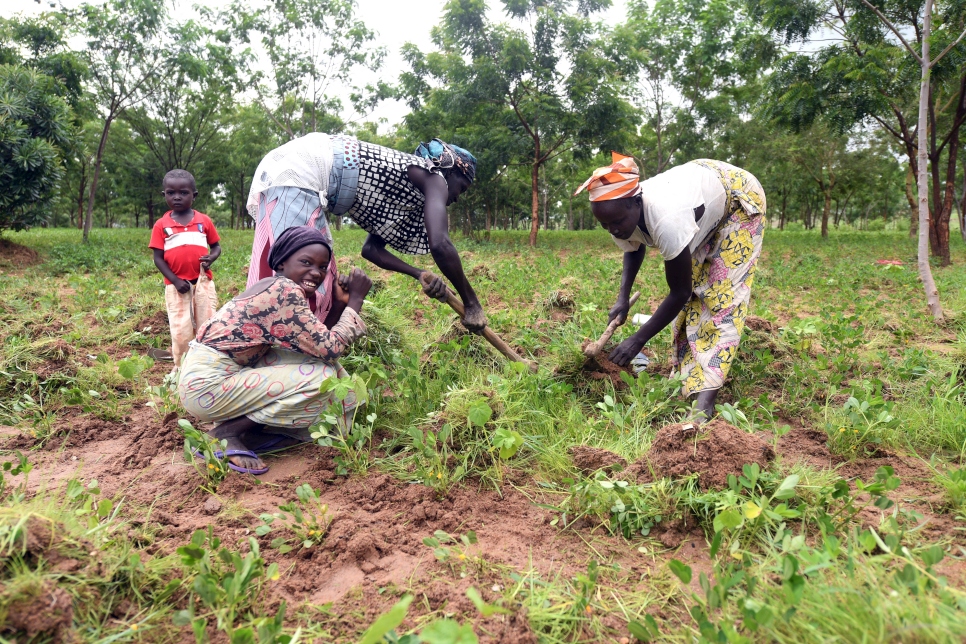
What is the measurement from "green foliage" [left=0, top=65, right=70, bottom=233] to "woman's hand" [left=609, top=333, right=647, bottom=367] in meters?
10.1

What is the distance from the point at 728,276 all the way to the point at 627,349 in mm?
626

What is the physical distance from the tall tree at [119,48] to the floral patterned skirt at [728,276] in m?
13.9

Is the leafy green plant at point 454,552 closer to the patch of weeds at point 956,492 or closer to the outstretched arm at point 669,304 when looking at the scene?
the outstretched arm at point 669,304

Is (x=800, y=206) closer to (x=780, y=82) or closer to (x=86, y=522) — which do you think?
(x=780, y=82)

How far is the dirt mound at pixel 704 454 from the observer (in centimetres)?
203

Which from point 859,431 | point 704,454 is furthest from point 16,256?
point 859,431

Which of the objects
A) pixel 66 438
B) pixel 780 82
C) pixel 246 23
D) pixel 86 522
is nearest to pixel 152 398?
pixel 66 438

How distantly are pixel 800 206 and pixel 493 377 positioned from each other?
38.2 metres

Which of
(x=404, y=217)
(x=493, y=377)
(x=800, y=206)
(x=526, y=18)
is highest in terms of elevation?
(x=526, y=18)

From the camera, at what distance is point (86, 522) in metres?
1.74

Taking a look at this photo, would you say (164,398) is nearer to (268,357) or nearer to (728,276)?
(268,357)

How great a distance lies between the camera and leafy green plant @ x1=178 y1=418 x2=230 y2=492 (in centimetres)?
221

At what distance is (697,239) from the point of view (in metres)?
2.80

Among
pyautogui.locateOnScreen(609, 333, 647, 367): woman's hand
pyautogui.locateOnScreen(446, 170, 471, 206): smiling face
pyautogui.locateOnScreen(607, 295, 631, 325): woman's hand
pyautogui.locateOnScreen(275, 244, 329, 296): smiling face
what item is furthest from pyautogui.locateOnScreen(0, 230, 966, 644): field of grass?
pyautogui.locateOnScreen(446, 170, 471, 206): smiling face
